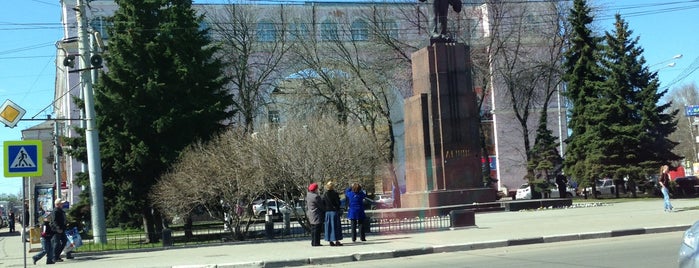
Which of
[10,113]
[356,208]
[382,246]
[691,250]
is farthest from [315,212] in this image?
[691,250]

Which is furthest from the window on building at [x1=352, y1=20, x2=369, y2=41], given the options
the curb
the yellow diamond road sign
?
the curb

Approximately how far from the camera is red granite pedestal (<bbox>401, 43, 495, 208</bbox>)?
27.9m

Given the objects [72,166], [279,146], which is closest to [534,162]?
[279,146]

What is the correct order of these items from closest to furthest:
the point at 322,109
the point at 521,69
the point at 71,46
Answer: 1. the point at 71,46
2. the point at 322,109
3. the point at 521,69

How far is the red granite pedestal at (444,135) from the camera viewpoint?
91.7 ft

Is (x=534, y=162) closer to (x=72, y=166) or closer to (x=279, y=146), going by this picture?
(x=279, y=146)

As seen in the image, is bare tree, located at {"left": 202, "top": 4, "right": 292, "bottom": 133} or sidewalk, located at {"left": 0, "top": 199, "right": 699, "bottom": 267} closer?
sidewalk, located at {"left": 0, "top": 199, "right": 699, "bottom": 267}

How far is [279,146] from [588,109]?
88.7ft

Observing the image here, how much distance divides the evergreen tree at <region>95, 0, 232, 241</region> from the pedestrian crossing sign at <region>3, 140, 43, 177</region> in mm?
7751

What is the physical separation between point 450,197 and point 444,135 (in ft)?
8.22

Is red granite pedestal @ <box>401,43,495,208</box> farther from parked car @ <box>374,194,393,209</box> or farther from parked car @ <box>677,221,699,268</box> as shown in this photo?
parked car @ <box>677,221,699,268</box>

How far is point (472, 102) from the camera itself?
2895 centimetres

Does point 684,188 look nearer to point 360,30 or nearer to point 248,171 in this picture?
point 360,30

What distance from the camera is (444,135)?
2819 centimetres
